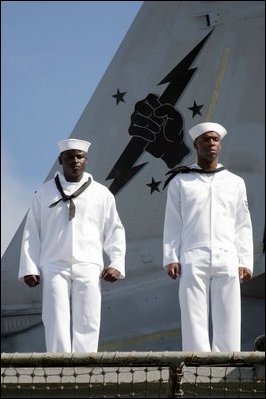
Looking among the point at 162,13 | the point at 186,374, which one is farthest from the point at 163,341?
the point at 186,374

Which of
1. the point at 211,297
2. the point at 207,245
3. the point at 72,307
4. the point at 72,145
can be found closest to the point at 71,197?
the point at 72,145

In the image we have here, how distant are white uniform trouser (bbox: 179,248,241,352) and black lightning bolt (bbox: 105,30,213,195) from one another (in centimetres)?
Answer: 671

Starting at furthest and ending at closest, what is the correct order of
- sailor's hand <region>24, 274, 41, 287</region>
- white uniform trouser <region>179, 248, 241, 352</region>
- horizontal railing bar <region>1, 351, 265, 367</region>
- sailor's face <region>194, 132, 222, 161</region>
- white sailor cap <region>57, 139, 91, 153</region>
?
white sailor cap <region>57, 139, 91, 153</region>
sailor's face <region>194, 132, 222, 161</region>
sailor's hand <region>24, 274, 41, 287</region>
white uniform trouser <region>179, 248, 241, 352</region>
horizontal railing bar <region>1, 351, 265, 367</region>

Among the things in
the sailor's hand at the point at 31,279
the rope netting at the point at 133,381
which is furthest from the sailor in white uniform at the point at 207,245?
the rope netting at the point at 133,381

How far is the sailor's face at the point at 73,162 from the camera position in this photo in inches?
332

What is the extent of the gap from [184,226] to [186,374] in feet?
5.76

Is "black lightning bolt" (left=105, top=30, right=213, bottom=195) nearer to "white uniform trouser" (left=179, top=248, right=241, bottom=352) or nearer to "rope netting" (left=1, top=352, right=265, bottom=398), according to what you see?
"white uniform trouser" (left=179, top=248, right=241, bottom=352)

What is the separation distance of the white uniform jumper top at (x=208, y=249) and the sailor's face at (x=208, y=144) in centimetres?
17

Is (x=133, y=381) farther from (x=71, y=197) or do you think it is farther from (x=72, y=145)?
(x=72, y=145)

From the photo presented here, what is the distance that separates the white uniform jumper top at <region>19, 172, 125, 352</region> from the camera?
8.15 m

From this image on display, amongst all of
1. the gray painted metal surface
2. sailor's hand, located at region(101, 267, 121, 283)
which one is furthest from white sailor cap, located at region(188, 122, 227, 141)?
the gray painted metal surface

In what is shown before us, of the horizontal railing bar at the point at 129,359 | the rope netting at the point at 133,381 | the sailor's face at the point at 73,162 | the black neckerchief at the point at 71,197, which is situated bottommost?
the rope netting at the point at 133,381

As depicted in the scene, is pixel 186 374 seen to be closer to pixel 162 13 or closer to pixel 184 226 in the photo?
pixel 184 226

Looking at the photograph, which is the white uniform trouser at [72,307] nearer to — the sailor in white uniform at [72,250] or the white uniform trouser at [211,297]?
the sailor in white uniform at [72,250]
